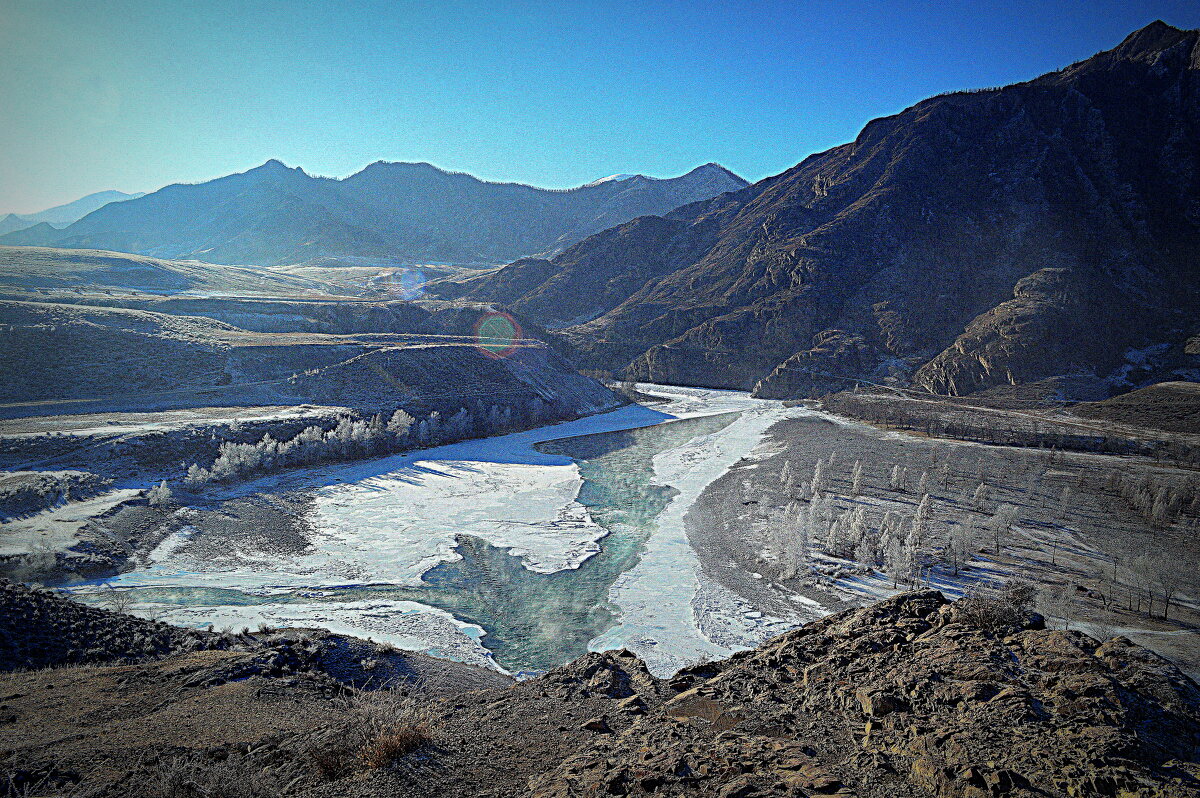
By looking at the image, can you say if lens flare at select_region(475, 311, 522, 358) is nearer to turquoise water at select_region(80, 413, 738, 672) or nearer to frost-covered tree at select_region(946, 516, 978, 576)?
turquoise water at select_region(80, 413, 738, 672)

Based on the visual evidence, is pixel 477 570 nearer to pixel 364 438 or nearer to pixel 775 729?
pixel 775 729

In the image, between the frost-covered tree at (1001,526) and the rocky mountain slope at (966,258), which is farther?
the rocky mountain slope at (966,258)

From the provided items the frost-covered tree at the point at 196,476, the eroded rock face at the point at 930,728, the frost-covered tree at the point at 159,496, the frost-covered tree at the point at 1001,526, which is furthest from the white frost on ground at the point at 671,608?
the frost-covered tree at the point at 196,476

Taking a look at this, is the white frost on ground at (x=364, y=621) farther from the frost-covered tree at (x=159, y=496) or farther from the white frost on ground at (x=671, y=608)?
the frost-covered tree at (x=159, y=496)

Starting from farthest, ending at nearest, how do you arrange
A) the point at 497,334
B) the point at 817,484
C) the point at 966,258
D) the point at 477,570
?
the point at 966,258 → the point at 497,334 → the point at 817,484 → the point at 477,570

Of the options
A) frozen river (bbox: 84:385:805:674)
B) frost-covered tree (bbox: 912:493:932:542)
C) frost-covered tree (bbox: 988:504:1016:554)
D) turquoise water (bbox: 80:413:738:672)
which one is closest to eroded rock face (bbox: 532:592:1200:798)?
frozen river (bbox: 84:385:805:674)

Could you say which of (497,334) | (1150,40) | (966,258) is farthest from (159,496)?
(1150,40)
